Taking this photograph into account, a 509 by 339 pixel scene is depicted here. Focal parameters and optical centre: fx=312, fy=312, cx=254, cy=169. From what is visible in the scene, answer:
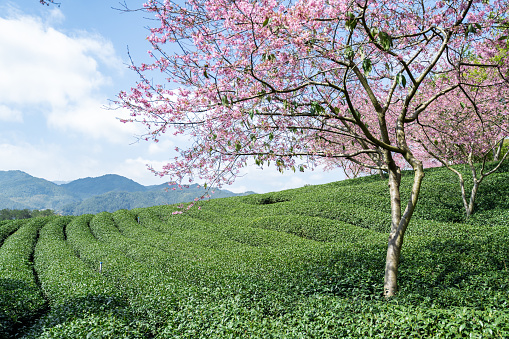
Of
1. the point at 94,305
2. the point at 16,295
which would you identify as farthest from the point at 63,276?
the point at 94,305

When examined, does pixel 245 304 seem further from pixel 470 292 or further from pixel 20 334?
pixel 20 334

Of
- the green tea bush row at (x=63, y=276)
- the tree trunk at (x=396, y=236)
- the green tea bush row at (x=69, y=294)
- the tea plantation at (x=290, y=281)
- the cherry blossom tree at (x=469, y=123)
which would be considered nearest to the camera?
the tea plantation at (x=290, y=281)

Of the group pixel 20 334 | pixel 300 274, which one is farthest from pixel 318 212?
pixel 20 334

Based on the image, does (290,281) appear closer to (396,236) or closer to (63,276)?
(396,236)

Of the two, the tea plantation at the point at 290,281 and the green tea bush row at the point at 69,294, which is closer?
the tea plantation at the point at 290,281

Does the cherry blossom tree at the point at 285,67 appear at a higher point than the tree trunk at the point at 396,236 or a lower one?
higher

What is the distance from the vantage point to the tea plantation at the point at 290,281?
5.78m

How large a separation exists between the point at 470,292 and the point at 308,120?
5391 mm

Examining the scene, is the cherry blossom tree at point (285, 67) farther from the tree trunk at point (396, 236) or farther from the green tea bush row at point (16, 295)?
the green tea bush row at point (16, 295)

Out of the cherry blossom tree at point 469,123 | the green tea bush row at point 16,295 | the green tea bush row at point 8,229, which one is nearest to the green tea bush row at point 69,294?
the green tea bush row at point 16,295

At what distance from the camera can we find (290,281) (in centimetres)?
862

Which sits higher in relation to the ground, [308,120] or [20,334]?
[308,120]

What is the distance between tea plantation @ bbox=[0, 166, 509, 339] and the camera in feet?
19.0

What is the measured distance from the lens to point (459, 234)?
1249cm
